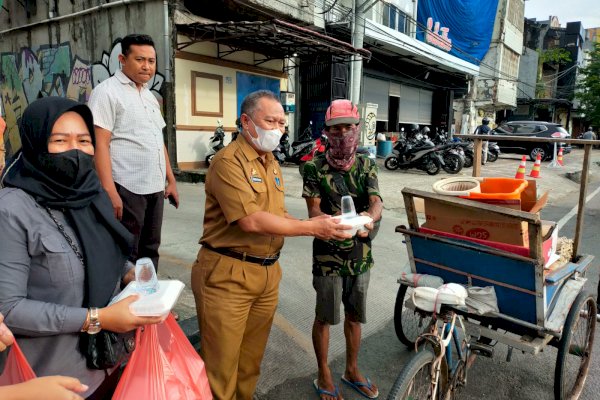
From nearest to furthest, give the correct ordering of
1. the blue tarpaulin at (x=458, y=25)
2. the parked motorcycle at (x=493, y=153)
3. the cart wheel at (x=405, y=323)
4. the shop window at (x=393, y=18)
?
the cart wheel at (x=405, y=323), the parked motorcycle at (x=493, y=153), the shop window at (x=393, y=18), the blue tarpaulin at (x=458, y=25)

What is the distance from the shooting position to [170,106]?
10164 mm

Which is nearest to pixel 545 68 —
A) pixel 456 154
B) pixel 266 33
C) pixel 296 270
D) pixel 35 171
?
pixel 456 154

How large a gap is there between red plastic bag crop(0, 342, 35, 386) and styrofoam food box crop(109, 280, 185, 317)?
0.30 m

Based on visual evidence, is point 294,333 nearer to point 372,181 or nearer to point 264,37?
point 372,181

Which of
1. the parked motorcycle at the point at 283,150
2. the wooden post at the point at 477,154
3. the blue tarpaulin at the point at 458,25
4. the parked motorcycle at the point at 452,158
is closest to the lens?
the wooden post at the point at 477,154

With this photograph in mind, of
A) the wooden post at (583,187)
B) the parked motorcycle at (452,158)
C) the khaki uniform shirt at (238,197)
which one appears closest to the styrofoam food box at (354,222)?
the khaki uniform shirt at (238,197)

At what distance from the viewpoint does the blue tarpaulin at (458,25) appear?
18891mm

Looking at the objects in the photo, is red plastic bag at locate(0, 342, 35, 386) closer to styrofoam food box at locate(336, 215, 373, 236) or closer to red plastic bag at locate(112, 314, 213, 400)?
red plastic bag at locate(112, 314, 213, 400)

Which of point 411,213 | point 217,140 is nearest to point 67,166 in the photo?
point 411,213

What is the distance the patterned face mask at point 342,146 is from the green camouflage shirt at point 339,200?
1.9 inches

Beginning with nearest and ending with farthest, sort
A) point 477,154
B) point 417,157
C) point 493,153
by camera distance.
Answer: point 477,154
point 417,157
point 493,153

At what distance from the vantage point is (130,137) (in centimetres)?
279

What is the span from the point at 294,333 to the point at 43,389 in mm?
2445

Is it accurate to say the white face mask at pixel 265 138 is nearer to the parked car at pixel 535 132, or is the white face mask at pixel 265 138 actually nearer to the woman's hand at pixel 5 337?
the woman's hand at pixel 5 337
